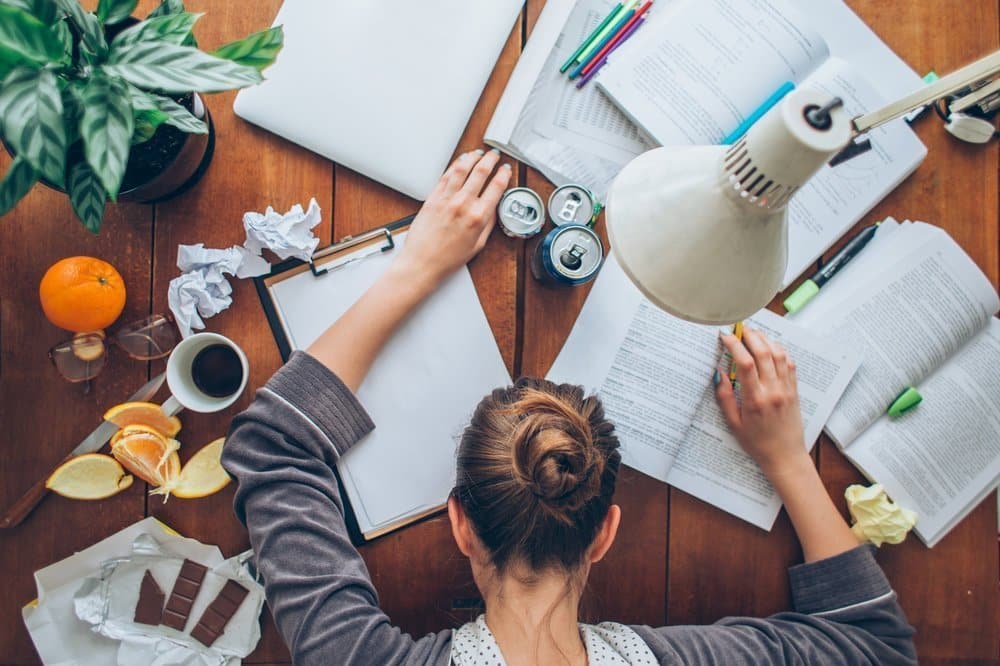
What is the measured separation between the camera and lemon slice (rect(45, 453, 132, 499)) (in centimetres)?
83

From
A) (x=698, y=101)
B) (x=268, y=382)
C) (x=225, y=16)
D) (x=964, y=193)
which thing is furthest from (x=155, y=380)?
(x=964, y=193)

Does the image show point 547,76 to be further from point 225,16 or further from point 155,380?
point 155,380

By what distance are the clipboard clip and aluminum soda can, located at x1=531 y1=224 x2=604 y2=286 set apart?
8.5 inches

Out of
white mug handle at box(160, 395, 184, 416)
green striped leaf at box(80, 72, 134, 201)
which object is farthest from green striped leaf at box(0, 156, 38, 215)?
white mug handle at box(160, 395, 184, 416)

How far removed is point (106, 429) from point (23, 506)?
14 centimetres

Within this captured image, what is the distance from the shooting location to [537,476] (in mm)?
636

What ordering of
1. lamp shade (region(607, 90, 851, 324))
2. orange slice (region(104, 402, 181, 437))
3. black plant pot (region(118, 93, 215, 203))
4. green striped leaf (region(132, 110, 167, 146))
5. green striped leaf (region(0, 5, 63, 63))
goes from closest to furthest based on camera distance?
1. lamp shade (region(607, 90, 851, 324))
2. green striped leaf (region(0, 5, 63, 63))
3. green striped leaf (region(132, 110, 167, 146))
4. black plant pot (region(118, 93, 215, 203))
5. orange slice (region(104, 402, 181, 437))

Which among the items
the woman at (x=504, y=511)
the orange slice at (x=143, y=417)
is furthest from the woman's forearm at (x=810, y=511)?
the orange slice at (x=143, y=417)

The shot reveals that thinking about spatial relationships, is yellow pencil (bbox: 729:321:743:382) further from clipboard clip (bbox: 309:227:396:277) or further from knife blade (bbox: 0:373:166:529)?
knife blade (bbox: 0:373:166:529)

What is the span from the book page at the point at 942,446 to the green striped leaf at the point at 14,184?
1016mm

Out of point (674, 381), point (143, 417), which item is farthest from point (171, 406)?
point (674, 381)

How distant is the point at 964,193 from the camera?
941mm

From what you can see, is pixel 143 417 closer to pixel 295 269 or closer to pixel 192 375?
pixel 192 375

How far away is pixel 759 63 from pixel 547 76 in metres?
0.29
